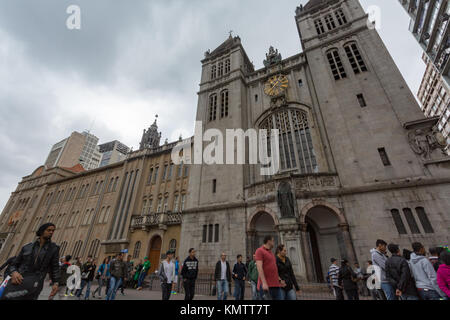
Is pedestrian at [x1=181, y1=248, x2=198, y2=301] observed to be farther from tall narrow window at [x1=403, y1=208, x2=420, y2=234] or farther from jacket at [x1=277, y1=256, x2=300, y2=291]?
tall narrow window at [x1=403, y1=208, x2=420, y2=234]

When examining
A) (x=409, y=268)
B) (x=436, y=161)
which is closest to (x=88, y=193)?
(x=409, y=268)

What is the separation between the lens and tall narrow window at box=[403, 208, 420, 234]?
11.1 meters

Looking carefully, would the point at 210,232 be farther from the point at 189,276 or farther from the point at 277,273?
the point at 277,273

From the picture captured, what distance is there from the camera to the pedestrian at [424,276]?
4.27m

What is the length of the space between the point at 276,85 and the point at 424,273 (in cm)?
1972

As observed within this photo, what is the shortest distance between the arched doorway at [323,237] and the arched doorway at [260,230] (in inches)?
111

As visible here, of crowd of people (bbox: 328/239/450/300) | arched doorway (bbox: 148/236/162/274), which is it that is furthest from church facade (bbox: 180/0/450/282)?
crowd of people (bbox: 328/239/450/300)

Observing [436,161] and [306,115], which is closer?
[436,161]

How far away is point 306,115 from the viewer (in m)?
18.5

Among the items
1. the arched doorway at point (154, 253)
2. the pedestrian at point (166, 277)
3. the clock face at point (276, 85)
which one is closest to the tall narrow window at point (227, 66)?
the clock face at point (276, 85)
